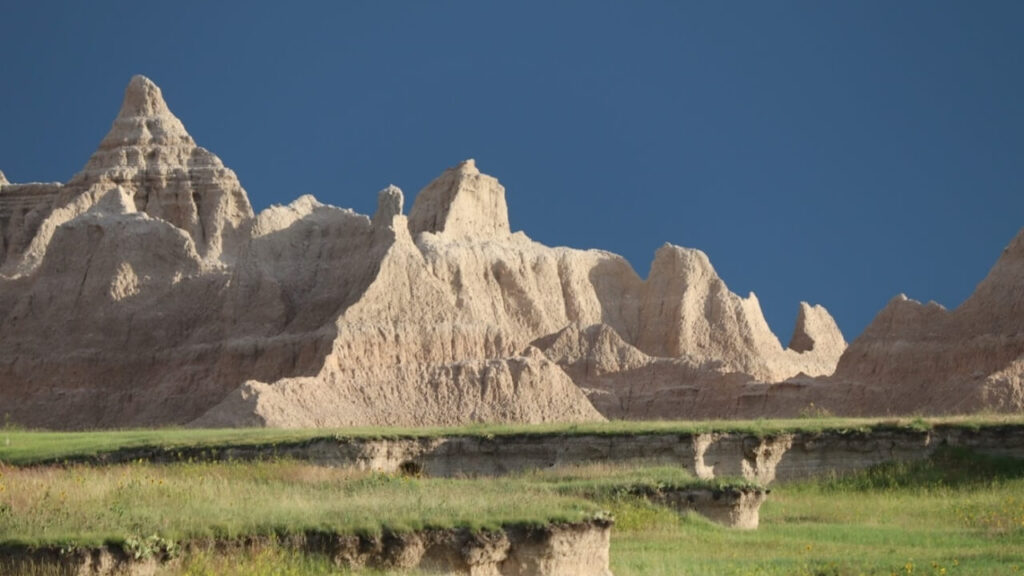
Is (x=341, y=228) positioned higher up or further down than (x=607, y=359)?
higher up

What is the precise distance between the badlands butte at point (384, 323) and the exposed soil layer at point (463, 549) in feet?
122

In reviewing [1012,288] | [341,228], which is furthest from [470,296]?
[1012,288]

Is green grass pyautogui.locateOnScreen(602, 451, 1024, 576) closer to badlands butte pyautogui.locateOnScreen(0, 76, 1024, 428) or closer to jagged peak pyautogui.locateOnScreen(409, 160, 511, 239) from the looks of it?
badlands butte pyautogui.locateOnScreen(0, 76, 1024, 428)

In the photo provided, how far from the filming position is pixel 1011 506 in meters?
37.5

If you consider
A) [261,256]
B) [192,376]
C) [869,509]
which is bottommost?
[869,509]

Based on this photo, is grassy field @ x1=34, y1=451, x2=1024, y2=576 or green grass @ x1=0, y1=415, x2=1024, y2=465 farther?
green grass @ x1=0, y1=415, x2=1024, y2=465

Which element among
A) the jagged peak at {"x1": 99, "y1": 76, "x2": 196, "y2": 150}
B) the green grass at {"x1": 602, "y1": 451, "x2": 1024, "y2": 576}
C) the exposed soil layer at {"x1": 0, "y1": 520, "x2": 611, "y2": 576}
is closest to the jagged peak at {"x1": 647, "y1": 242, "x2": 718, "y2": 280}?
the jagged peak at {"x1": 99, "y1": 76, "x2": 196, "y2": 150}

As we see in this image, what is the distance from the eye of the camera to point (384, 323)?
76.6m

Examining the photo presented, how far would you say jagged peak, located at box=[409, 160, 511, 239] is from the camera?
93812mm

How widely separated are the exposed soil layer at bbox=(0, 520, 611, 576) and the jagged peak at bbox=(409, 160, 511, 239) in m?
66.8

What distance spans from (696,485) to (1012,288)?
131 ft

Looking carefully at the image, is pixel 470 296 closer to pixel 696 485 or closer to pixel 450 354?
pixel 450 354

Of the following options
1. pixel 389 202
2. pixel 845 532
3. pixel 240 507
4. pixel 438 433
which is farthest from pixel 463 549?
pixel 389 202

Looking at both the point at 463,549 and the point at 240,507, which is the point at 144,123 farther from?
the point at 463,549
